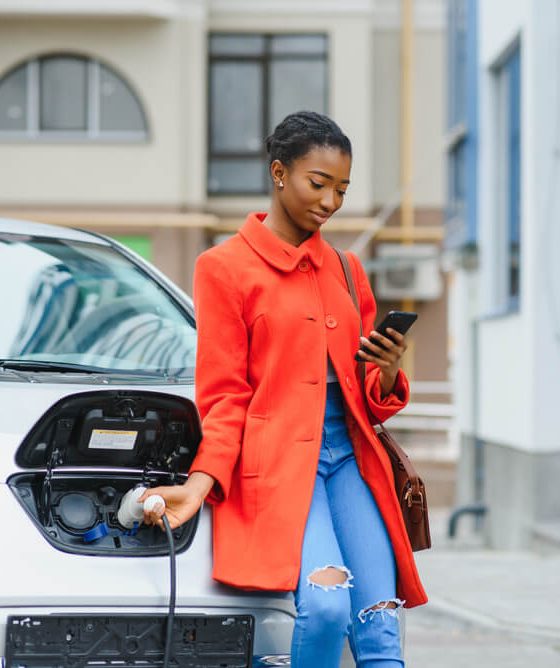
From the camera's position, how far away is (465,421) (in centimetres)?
1420

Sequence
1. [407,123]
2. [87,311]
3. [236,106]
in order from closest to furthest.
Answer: [87,311], [236,106], [407,123]

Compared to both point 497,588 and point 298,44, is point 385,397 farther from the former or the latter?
point 298,44

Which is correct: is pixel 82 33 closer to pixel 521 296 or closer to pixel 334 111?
pixel 334 111

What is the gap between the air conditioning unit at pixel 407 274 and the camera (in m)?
21.4

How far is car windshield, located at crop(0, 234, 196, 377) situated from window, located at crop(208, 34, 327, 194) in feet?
54.6

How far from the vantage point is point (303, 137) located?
3.61 m

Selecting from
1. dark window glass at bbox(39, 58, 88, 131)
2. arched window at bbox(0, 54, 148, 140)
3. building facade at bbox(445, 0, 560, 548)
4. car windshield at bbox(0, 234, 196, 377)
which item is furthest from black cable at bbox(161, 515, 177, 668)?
dark window glass at bbox(39, 58, 88, 131)

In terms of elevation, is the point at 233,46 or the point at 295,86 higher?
the point at 233,46

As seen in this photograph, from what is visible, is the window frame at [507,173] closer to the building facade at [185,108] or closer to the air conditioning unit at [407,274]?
the building facade at [185,108]

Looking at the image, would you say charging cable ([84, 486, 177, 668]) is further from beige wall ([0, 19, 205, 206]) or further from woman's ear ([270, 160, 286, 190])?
beige wall ([0, 19, 205, 206])

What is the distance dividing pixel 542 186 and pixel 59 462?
7.53 meters

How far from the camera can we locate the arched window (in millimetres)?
20906

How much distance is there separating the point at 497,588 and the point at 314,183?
213 inches

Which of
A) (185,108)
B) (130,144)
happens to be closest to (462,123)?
(185,108)
